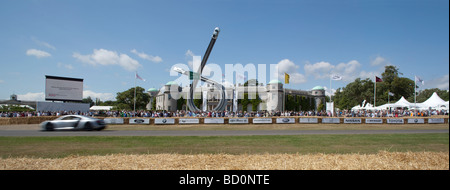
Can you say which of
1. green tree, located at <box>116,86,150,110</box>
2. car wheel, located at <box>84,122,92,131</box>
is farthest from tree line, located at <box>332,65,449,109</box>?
car wheel, located at <box>84,122,92,131</box>

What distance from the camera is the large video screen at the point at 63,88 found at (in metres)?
57.5

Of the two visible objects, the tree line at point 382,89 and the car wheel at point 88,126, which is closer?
the car wheel at point 88,126

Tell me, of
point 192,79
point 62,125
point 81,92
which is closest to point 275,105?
point 192,79

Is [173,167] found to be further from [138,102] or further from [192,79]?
[138,102]

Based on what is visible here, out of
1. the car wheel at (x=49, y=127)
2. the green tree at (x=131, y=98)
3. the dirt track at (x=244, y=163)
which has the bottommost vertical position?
the car wheel at (x=49, y=127)

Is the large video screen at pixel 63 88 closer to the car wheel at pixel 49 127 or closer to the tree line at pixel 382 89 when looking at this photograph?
the car wheel at pixel 49 127

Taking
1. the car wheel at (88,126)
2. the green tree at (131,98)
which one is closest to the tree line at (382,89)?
the green tree at (131,98)

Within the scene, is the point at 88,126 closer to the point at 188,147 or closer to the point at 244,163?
the point at 188,147

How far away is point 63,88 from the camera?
2324 inches

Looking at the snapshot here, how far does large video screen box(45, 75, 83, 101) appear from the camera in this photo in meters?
57.5

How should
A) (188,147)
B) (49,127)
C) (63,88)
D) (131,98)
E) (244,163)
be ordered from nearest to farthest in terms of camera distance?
(244,163), (188,147), (49,127), (63,88), (131,98)

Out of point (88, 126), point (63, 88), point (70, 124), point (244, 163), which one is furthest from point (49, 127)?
point (63, 88)

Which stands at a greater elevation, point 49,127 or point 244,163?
point 244,163
